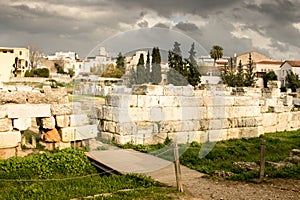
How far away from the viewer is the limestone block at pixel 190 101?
40.8 ft

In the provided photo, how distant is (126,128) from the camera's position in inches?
445

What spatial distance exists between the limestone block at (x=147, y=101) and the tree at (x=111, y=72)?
2338mm

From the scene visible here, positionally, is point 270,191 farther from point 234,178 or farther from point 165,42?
point 165,42

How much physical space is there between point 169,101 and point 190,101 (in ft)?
2.78

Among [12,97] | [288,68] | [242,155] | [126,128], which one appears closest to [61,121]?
[12,97]

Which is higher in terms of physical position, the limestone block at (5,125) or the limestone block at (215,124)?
the limestone block at (5,125)

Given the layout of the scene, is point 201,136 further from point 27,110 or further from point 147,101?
point 27,110

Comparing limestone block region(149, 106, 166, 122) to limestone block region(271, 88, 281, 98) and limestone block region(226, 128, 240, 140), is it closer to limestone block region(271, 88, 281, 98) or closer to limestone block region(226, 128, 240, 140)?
limestone block region(226, 128, 240, 140)

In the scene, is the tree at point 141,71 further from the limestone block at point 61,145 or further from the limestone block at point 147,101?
the limestone block at point 61,145

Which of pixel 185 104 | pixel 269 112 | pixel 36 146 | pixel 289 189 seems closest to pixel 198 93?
pixel 185 104

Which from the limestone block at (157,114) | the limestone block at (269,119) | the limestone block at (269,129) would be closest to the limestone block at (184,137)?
the limestone block at (157,114)

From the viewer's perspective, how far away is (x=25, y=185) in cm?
718

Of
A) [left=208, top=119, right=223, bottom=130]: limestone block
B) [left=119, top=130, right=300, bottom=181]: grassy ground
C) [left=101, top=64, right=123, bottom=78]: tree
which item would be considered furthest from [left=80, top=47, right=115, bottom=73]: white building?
[left=208, top=119, right=223, bottom=130]: limestone block

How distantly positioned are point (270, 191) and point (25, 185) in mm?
4612
